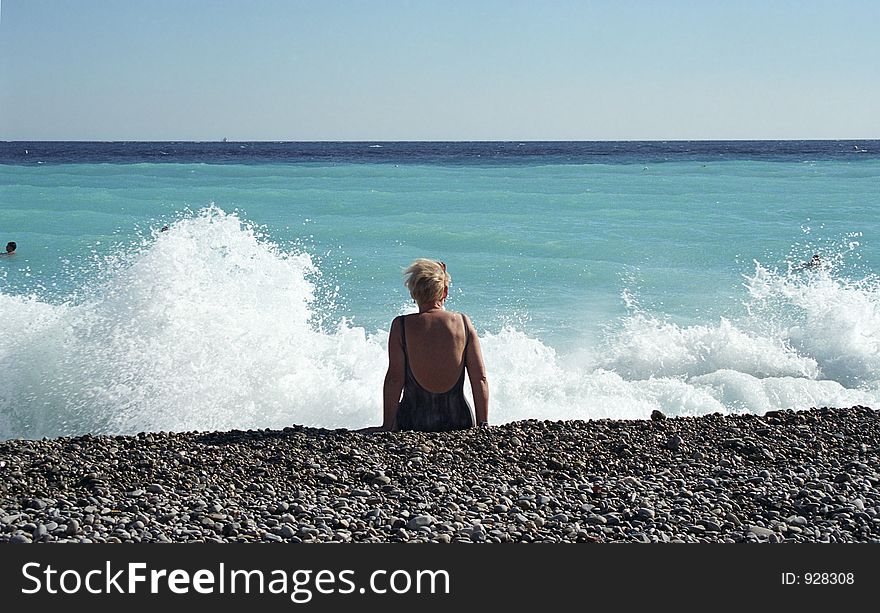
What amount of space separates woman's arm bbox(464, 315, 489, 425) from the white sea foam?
2.41m

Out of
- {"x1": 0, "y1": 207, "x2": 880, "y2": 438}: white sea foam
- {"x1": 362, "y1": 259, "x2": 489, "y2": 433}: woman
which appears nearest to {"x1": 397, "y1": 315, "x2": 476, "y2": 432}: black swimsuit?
{"x1": 362, "y1": 259, "x2": 489, "y2": 433}: woman

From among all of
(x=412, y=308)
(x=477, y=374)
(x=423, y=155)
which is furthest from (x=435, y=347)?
(x=423, y=155)

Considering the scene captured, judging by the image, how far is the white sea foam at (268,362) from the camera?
26.7ft

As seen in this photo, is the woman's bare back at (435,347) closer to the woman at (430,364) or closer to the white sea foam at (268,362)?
the woman at (430,364)

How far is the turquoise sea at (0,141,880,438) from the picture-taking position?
27.5ft

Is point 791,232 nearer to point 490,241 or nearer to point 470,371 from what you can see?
point 490,241

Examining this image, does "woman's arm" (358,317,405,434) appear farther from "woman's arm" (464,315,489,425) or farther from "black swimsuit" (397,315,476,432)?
"woman's arm" (464,315,489,425)

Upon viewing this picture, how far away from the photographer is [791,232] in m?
21.1

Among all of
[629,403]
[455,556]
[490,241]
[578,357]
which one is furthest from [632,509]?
[490,241]

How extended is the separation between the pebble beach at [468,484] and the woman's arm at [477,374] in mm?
218

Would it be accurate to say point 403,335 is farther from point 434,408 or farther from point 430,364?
point 434,408

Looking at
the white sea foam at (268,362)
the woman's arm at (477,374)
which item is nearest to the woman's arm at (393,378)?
the woman's arm at (477,374)

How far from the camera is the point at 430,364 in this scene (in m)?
5.86

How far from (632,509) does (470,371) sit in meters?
1.79
